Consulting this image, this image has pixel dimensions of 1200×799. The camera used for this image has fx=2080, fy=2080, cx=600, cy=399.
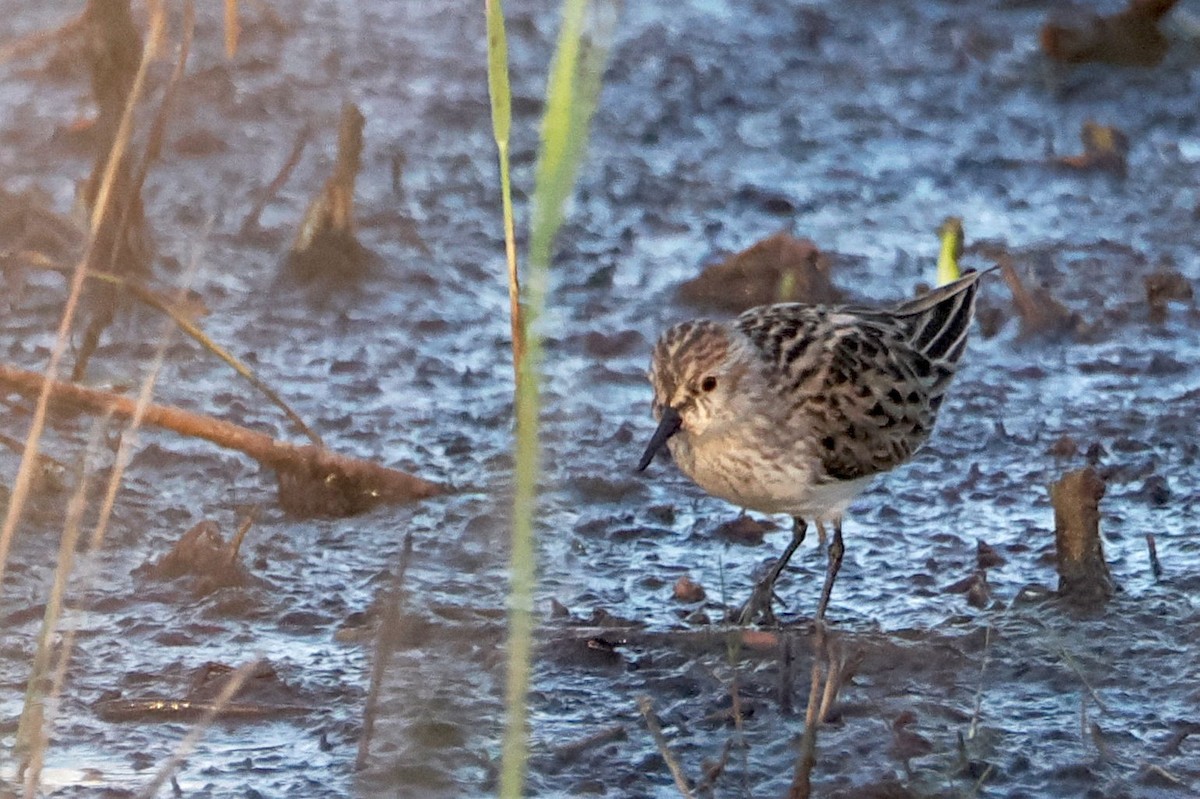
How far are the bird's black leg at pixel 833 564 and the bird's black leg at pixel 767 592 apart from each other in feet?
0.38

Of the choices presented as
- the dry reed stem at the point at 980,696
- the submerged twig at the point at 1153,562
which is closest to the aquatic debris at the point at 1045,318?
the submerged twig at the point at 1153,562

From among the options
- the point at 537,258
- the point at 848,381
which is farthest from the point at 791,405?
the point at 537,258

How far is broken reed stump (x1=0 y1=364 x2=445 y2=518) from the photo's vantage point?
19.0ft

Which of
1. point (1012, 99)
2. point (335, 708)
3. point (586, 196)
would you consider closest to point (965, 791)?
point (335, 708)

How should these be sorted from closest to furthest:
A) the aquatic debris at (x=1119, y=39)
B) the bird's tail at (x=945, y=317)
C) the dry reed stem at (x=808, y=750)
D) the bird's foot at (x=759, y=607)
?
1. the dry reed stem at (x=808, y=750)
2. the bird's foot at (x=759, y=607)
3. the bird's tail at (x=945, y=317)
4. the aquatic debris at (x=1119, y=39)

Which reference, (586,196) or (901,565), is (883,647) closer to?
(901,565)

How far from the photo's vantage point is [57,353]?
4.22 meters

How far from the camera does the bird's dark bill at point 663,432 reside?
558 centimetres

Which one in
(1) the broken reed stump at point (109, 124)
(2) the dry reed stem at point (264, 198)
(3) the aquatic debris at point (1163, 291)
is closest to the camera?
(1) the broken reed stump at point (109, 124)

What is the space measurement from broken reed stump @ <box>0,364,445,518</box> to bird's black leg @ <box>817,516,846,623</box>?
123 centimetres

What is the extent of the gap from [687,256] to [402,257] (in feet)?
3.71

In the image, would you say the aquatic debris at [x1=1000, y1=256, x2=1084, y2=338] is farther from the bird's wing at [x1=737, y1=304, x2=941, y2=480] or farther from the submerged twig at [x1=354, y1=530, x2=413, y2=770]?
the submerged twig at [x1=354, y1=530, x2=413, y2=770]

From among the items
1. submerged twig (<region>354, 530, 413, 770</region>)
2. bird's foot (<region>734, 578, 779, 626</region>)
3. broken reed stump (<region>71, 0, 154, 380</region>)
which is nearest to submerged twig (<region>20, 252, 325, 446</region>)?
broken reed stump (<region>71, 0, 154, 380</region>)

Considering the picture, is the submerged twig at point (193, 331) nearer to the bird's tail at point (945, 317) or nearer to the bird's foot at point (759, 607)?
the bird's foot at point (759, 607)
